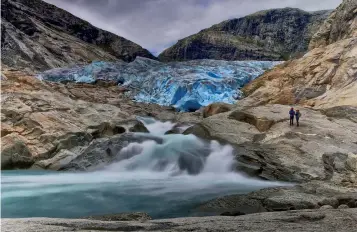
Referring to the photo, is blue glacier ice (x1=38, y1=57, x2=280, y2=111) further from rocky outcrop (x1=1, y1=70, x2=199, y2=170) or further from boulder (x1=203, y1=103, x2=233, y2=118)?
rocky outcrop (x1=1, y1=70, x2=199, y2=170)

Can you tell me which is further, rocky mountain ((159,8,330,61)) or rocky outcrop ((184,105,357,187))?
rocky mountain ((159,8,330,61))

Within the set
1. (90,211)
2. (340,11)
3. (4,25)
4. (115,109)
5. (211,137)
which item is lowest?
(90,211)

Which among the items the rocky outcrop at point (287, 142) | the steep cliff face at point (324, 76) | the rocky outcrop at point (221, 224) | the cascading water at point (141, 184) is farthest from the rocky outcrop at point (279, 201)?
the steep cliff face at point (324, 76)

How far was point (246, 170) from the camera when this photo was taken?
66.1 ft

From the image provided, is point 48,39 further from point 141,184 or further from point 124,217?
point 124,217

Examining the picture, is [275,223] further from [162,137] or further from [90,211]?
[162,137]

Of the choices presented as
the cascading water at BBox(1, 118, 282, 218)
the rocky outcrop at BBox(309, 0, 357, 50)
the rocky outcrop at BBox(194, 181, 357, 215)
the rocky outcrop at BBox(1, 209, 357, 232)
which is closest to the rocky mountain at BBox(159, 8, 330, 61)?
the rocky outcrop at BBox(309, 0, 357, 50)

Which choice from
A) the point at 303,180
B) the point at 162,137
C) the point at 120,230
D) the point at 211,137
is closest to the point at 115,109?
the point at 162,137

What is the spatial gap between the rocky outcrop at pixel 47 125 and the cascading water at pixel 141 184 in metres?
2.53

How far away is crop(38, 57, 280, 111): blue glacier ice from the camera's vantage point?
4991 cm

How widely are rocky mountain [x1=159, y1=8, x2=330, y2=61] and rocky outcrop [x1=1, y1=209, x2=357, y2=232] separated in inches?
4325

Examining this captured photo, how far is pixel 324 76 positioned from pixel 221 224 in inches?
1306

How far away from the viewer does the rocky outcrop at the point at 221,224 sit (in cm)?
726

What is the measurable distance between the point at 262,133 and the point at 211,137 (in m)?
3.52
